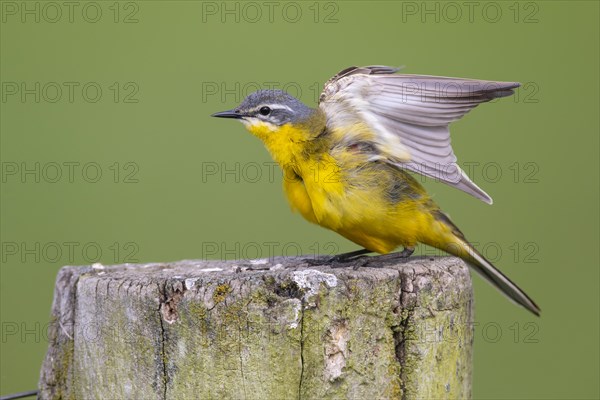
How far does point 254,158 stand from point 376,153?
4.38 meters

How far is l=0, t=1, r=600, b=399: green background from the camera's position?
9.39 meters

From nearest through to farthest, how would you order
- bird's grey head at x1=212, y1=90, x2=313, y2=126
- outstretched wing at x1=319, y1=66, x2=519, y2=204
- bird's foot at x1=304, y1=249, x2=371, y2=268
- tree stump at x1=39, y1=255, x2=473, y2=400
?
tree stump at x1=39, y1=255, x2=473, y2=400 < outstretched wing at x1=319, y1=66, x2=519, y2=204 < bird's foot at x1=304, y1=249, x2=371, y2=268 < bird's grey head at x1=212, y1=90, x2=313, y2=126

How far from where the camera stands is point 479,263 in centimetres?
653

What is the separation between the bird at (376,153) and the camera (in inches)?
234

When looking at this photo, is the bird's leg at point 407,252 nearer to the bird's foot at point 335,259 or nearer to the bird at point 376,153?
the bird at point 376,153

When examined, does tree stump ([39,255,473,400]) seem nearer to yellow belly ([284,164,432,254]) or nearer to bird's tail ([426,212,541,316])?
yellow belly ([284,164,432,254])

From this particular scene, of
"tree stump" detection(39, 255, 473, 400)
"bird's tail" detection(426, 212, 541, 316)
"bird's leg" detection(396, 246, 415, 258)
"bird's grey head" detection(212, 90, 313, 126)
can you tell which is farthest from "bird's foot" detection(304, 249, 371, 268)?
"tree stump" detection(39, 255, 473, 400)

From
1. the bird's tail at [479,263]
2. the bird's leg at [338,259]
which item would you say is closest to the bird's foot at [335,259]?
the bird's leg at [338,259]

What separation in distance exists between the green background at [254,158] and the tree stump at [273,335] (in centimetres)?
337

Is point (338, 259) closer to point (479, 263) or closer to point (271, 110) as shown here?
point (479, 263)

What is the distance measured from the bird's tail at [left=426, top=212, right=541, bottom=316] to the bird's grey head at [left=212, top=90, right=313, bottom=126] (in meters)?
1.26

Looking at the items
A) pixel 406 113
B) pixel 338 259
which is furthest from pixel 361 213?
pixel 406 113

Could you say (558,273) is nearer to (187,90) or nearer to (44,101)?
(187,90)

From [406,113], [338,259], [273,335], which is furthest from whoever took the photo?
[338,259]
